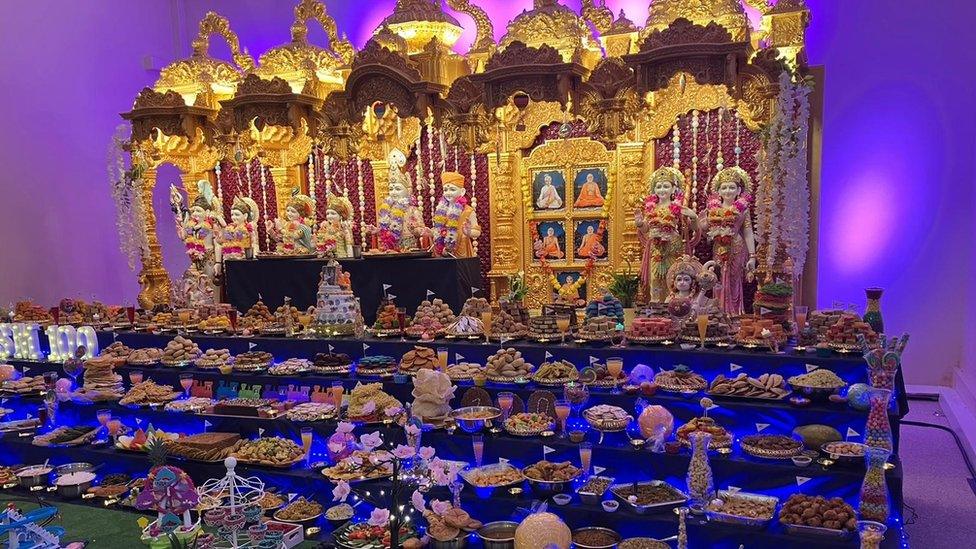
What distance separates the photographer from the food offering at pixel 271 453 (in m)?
4.27

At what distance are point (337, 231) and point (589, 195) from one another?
291 centimetres

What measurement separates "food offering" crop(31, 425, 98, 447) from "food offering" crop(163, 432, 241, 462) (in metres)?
0.95

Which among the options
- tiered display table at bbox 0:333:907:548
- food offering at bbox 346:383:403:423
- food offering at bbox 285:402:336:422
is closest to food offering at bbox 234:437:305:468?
tiered display table at bbox 0:333:907:548

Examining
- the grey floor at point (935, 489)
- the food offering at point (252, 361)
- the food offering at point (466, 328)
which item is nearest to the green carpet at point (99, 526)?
the food offering at point (252, 361)

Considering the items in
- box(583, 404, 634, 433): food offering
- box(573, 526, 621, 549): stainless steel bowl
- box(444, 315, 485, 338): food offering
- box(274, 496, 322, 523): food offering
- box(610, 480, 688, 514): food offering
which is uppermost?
box(444, 315, 485, 338): food offering

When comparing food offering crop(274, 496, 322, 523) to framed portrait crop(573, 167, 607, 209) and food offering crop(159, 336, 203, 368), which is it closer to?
food offering crop(159, 336, 203, 368)

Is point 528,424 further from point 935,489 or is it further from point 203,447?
point 935,489

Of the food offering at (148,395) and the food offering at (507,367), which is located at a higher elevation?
the food offering at (507,367)

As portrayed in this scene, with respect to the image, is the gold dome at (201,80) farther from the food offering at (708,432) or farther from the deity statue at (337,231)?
the food offering at (708,432)

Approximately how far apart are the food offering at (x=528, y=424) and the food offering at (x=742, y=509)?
1.05 m

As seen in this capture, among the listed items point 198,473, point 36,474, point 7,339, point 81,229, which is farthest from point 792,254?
point 81,229

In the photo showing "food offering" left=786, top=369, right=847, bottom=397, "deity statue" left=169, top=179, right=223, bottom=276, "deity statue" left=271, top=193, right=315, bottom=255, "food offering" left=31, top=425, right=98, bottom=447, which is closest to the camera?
"food offering" left=786, top=369, right=847, bottom=397

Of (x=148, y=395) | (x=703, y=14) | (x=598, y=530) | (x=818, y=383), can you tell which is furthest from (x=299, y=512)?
(x=703, y=14)

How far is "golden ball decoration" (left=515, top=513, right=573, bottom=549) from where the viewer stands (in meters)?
3.07
